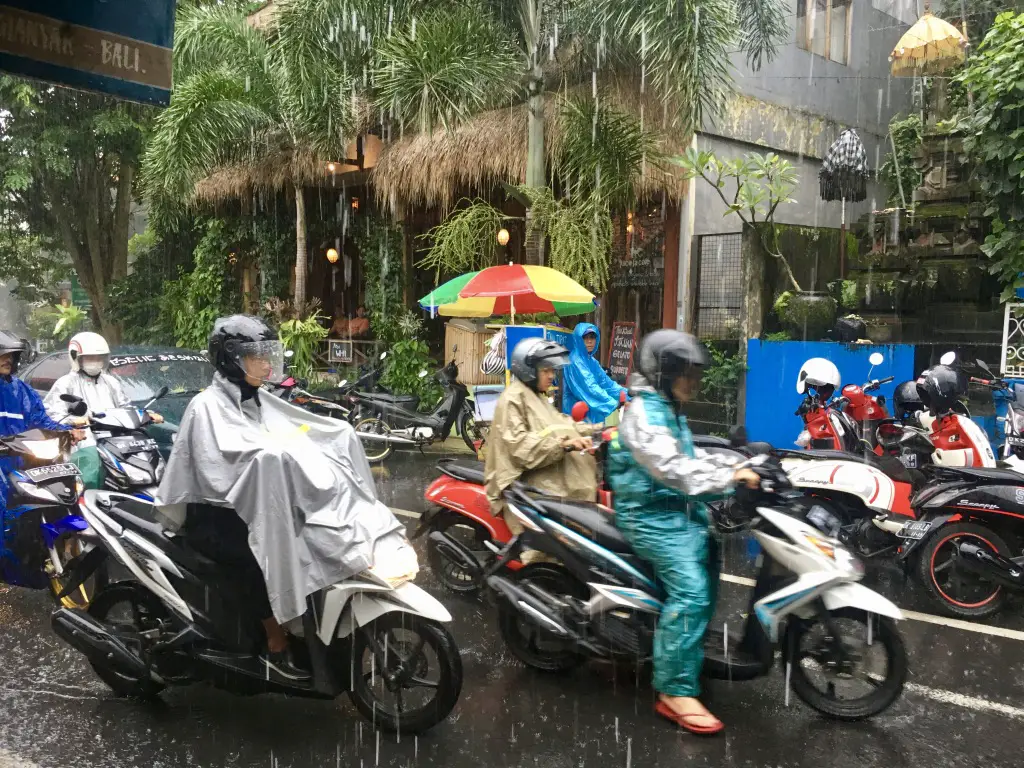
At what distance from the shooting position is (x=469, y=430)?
11.0 m

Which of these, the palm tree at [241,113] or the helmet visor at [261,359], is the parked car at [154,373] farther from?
the palm tree at [241,113]

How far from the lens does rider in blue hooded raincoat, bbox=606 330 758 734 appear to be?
3.67m

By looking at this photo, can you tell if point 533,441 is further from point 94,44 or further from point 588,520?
point 94,44

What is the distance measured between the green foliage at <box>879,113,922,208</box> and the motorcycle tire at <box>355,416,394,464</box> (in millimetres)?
7931

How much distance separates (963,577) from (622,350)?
7.44m

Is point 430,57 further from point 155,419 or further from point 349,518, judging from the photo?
point 349,518

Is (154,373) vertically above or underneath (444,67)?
underneath

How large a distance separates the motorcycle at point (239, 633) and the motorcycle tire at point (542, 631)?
660 millimetres

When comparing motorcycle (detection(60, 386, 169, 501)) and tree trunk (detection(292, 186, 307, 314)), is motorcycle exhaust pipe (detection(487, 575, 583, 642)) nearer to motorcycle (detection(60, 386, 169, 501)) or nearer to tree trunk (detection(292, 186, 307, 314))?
motorcycle (detection(60, 386, 169, 501))

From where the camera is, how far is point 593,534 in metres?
3.97

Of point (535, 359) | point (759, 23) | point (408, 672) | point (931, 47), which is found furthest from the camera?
point (759, 23)

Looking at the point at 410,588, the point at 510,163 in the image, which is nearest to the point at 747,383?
the point at 510,163

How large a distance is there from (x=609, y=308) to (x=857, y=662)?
1007 centimetres

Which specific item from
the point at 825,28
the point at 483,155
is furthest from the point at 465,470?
the point at 825,28
